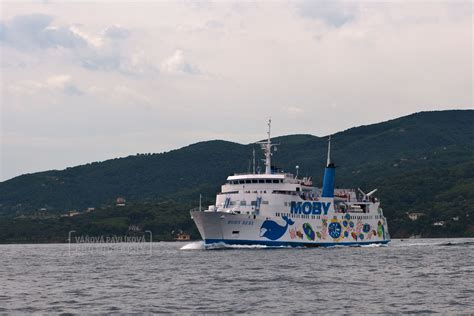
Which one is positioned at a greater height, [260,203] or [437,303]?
[260,203]

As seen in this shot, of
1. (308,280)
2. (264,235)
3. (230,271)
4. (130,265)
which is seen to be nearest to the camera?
(308,280)

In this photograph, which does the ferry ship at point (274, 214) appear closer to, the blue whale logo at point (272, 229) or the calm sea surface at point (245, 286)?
the blue whale logo at point (272, 229)

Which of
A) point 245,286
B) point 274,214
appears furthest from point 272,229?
point 245,286

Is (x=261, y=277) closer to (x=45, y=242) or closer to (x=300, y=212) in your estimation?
(x=300, y=212)

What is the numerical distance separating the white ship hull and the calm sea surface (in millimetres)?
12805

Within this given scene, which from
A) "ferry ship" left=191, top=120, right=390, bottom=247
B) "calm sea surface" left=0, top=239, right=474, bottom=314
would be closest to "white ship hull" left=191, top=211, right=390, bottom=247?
"ferry ship" left=191, top=120, right=390, bottom=247

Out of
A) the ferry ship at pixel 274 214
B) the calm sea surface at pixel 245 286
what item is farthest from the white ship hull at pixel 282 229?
the calm sea surface at pixel 245 286

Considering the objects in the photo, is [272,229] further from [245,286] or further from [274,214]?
[245,286]

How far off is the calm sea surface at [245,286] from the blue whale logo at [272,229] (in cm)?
1413

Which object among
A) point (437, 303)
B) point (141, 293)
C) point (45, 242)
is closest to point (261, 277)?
point (141, 293)

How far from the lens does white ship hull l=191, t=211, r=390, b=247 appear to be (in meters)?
89.8

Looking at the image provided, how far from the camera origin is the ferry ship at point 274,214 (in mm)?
90125

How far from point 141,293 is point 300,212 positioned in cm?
4869

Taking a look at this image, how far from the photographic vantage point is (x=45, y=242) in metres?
196
